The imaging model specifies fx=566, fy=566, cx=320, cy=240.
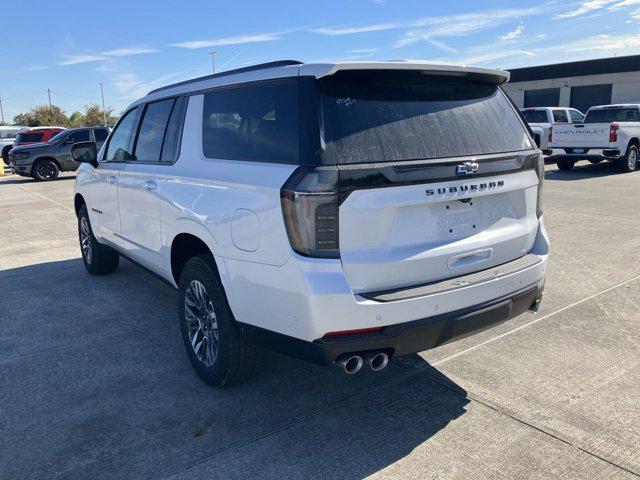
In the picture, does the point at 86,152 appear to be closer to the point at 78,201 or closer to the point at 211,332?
the point at 78,201

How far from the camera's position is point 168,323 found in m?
4.84

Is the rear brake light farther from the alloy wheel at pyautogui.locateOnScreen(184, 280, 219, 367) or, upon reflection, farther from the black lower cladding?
the alloy wheel at pyautogui.locateOnScreen(184, 280, 219, 367)

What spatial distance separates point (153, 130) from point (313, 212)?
2.36 meters

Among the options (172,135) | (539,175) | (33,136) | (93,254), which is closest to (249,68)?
(172,135)

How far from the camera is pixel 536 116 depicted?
1972 cm

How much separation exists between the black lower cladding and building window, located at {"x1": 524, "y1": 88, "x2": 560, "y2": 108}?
40.2 m

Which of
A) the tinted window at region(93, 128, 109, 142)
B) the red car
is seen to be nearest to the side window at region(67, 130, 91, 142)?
the tinted window at region(93, 128, 109, 142)

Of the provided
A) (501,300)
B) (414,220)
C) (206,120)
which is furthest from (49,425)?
(501,300)

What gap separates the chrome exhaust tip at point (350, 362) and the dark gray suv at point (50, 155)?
1842 cm

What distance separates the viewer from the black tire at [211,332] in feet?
11.0

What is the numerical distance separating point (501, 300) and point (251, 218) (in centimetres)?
145

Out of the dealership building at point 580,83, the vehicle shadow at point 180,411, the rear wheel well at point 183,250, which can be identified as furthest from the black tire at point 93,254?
the dealership building at point 580,83

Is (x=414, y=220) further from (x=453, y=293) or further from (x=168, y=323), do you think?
(x=168, y=323)

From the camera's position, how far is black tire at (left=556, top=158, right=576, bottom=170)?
17.3 metres
